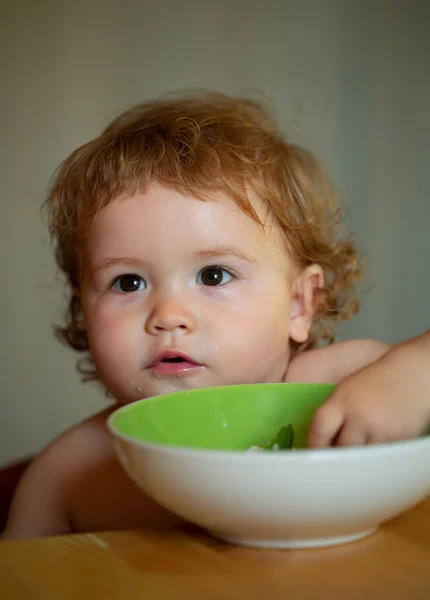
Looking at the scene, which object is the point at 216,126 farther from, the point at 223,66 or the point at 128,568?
the point at 223,66

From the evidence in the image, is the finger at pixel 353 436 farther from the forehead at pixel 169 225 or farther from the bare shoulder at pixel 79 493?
the bare shoulder at pixel 79 493

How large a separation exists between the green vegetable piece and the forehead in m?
0.29

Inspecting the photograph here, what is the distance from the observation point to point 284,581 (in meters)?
0.47

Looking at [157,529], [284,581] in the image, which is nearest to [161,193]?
[157,529]

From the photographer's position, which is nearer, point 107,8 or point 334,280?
point 334,280

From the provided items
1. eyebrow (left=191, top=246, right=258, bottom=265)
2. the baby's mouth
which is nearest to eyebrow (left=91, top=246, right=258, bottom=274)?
eyebrow (left=191, top=246, right=258, bottom=265)

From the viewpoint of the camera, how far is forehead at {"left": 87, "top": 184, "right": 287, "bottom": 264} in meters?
0.91

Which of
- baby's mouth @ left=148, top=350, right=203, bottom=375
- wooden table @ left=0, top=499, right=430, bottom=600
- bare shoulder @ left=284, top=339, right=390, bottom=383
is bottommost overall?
bare shoulder @ left=284, top=339, right=390, bottom=383

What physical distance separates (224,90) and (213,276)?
1167mm

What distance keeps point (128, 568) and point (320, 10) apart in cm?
185

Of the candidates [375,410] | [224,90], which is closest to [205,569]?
[375,410]

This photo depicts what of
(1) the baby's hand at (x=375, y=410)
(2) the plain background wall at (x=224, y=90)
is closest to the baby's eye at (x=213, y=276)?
(1) the baby's hand at (x=375, y=410)

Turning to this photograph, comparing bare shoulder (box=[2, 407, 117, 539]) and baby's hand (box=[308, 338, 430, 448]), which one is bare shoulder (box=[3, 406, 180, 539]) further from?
baby's hand (box=[308, 338, 430, 448])

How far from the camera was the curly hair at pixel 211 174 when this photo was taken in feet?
3.17
